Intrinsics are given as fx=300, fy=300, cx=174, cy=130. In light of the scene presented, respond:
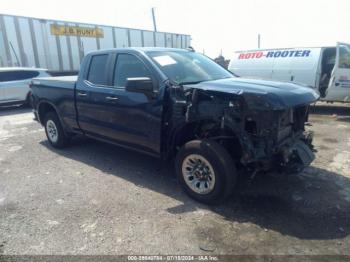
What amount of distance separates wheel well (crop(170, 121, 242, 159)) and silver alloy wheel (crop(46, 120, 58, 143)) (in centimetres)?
322

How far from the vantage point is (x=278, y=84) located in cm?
373

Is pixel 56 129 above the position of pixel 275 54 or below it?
below

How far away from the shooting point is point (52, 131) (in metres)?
6.32

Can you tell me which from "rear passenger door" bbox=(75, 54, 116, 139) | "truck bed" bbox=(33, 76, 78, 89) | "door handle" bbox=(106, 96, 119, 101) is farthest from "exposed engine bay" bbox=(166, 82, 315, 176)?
"truck bed" bbox=(33, 76, 78, 89)

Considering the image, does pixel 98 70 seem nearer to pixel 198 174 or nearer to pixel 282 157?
pixel 198 174

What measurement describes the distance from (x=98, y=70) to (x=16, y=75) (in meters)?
8.70

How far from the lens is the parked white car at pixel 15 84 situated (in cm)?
1176

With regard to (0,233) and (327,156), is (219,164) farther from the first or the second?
(327,156)

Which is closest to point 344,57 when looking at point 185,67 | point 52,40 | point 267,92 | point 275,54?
point 275,54

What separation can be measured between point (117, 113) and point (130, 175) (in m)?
1.01

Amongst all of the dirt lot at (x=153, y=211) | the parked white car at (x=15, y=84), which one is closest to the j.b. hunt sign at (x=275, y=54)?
the dirt lot at (x=153, y=211)

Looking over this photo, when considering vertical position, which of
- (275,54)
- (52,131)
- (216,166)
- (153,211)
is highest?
(275,54)

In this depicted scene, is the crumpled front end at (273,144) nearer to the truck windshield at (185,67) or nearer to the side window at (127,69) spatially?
the truck windshield at (185,67)

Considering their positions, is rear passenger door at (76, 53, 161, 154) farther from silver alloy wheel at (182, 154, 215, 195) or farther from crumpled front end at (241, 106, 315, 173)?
crumpled front end at (241, 106, 315, 173)
